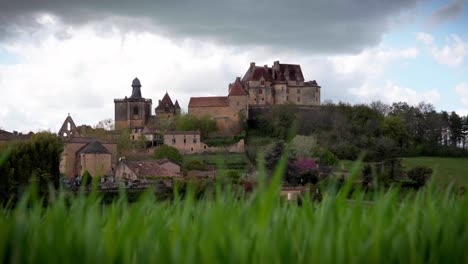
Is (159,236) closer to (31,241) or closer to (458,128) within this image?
(31,241)

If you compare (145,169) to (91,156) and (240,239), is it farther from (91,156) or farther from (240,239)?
(240,239)

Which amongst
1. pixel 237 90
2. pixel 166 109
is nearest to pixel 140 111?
pixel 166 109

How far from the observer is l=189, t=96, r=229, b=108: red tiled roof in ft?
377

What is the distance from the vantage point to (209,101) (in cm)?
11650

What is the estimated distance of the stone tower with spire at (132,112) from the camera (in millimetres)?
124500

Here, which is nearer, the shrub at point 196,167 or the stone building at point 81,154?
the stone building at point 81,154

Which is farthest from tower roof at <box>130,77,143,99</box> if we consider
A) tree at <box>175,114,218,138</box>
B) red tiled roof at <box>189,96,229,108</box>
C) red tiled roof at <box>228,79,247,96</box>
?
red tiled roof at <box>228,79,247,96</box>

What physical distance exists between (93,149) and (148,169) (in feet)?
29.0

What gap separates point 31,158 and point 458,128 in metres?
78.4

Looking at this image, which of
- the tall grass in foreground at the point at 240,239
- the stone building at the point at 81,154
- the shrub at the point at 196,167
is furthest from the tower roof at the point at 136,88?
the tall grass in foreground at the point at 240,239

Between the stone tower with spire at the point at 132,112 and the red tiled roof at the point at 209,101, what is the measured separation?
11.3 m

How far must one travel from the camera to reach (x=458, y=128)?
107m

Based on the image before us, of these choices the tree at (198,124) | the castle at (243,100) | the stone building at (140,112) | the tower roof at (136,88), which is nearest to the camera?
the tree at (198,124)

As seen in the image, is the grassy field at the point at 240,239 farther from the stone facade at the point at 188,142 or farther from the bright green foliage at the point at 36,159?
the stone facade at the point at 188,142
